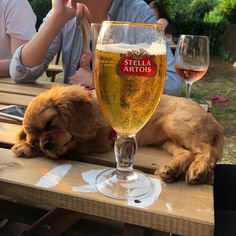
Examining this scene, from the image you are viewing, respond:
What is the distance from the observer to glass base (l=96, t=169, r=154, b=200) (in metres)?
1.15

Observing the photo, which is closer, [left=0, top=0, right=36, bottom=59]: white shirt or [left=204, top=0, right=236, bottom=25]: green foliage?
[left=0, top=0, right=36, bottom=59]: white shirt

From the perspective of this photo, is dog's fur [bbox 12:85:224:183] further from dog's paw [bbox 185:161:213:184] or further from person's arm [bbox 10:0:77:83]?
person's arm [bbox 10:0:77:83]

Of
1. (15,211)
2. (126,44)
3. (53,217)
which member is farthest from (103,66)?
(15,211)

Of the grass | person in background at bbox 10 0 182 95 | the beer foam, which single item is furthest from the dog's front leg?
the grass

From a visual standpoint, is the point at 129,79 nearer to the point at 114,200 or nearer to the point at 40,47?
the point at 114,200

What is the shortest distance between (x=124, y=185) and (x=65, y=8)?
1.51 m

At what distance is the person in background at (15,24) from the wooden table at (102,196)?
193 cm

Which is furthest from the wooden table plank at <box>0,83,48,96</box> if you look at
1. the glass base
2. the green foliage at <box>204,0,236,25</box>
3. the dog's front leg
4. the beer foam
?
the green foliage at <box>204,0,236,25</box>

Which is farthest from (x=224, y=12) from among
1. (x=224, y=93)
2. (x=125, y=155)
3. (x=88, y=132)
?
(x=125, y=155)

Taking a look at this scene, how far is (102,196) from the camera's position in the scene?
1149 millimetres

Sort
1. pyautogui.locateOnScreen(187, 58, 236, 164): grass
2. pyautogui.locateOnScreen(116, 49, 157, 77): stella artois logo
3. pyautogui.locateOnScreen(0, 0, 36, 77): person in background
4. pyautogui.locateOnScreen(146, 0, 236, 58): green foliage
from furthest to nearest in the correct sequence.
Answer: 1. pyautogui.locateOnScreen(146, 0, 236, 58): green foliage
2. pyautogui.locateOnScreen(187, 58, 236, 164): grass
3. pyautogui.locateOnScreen(0, 0, 36, 77): person in background
4. pyautogui.locateOnScreen(116, 49, 157, 77): stella artois logo

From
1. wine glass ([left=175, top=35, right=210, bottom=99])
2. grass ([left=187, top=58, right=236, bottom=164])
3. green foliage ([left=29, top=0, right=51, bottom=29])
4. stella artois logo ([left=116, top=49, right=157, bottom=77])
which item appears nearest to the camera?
stella artois logo ([left=116, top=49, right=157, bottom=77])

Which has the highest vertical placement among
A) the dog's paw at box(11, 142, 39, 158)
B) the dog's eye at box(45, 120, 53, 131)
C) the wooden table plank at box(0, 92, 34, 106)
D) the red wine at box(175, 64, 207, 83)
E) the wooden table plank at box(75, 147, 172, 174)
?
the red wine at box(175, 64, 207, 83)

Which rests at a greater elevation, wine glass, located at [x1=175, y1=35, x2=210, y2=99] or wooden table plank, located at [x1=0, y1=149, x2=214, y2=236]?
wine glass, located at [x1=175, y1=35, x2=210, y2=99]
